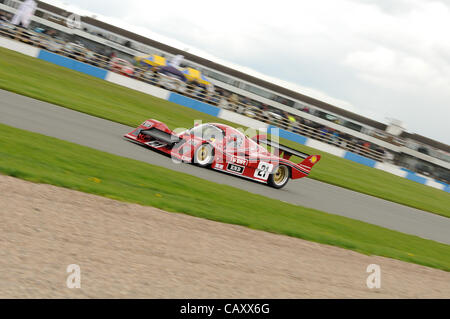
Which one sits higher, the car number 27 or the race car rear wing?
the race car rear wing

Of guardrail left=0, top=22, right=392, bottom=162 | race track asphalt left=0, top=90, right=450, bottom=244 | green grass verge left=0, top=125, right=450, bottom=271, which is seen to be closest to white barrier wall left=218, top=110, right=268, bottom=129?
guardrail left=0, top=22, right=392, bottom=162

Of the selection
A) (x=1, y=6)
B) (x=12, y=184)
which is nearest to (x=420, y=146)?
(x=1, y=6)

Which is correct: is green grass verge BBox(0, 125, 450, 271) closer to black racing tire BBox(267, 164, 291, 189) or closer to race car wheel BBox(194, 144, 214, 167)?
race car wheel BBox(194, 144, 214, 167)

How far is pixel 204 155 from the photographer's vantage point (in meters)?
12.9

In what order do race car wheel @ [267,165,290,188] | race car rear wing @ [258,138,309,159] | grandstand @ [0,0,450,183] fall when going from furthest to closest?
grandstand @ [0,0,450,183]
race car wheel @ [267,165,290,188]
race car rear wing @ [258,138,309,159]

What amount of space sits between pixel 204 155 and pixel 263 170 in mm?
1647

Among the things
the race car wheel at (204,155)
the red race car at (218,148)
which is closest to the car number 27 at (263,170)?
the red race car at (218,148)

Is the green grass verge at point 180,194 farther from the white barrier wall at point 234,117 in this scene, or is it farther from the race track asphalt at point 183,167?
the white barrier wall at point 234,117

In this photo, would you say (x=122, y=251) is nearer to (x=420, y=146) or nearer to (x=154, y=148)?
(x=154, y=148)

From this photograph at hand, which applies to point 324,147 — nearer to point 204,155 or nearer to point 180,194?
point 204,155

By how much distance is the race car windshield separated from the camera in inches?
501

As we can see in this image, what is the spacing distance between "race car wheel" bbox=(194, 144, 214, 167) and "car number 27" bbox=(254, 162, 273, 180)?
1.34 meters

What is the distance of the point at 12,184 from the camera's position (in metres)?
6.98

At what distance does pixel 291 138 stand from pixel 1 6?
32.4 metres
